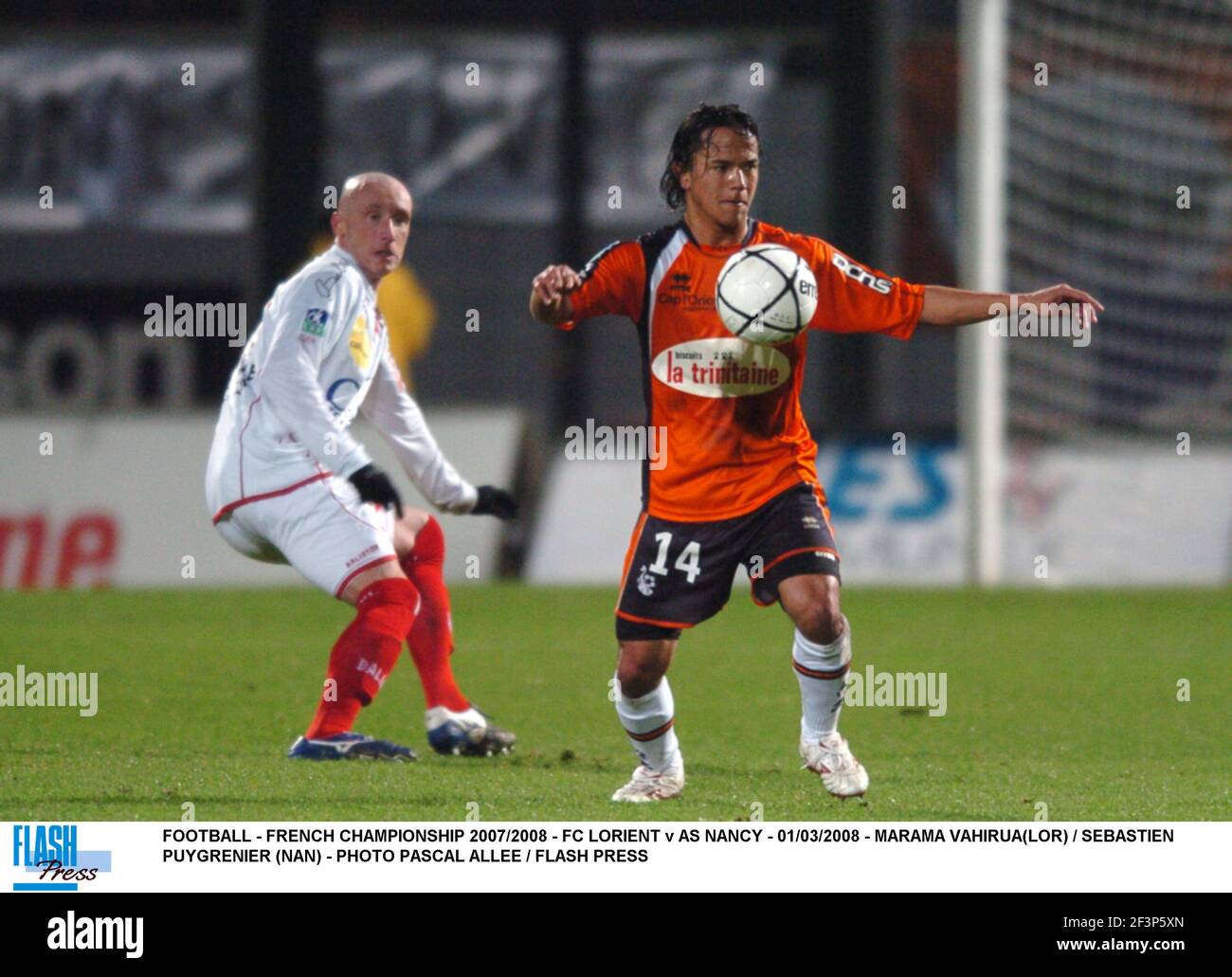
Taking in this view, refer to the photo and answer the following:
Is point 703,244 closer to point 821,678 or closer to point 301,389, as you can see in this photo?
point 821,678

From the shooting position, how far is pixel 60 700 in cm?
Result: 775

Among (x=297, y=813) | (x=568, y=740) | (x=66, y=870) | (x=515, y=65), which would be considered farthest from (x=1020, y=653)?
(x=515, y=65)

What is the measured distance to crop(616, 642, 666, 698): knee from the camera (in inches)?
224

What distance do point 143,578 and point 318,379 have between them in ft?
23.6

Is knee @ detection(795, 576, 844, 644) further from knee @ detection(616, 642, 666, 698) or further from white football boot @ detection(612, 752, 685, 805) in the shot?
white football boot @ detection(612, 752, 685, 805)

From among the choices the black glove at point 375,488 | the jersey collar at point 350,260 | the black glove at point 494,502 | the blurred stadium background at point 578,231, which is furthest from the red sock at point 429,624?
the blurred stadium background at point 578,231

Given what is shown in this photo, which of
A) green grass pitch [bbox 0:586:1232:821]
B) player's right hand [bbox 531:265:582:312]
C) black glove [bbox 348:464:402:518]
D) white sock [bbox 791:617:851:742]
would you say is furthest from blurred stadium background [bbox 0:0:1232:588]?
player's right hand [bbox 531:265:582:312]

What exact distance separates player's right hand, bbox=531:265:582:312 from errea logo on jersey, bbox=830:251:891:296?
791 millimetres

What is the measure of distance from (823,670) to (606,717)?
6.25ft

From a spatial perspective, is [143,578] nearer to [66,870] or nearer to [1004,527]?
[1004,527]

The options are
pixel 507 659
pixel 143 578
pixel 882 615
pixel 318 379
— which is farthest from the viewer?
pixel 143 578

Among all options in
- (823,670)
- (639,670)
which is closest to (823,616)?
(823,670)

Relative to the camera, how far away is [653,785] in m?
5.75

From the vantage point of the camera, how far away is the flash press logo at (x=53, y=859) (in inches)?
183
